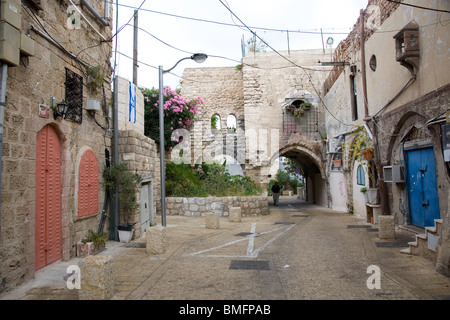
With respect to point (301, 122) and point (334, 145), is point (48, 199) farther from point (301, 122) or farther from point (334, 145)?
point (301, 122)

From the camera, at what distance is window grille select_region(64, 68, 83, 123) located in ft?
19.4

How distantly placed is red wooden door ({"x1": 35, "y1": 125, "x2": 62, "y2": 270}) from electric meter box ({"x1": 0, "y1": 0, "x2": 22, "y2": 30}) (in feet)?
5.49

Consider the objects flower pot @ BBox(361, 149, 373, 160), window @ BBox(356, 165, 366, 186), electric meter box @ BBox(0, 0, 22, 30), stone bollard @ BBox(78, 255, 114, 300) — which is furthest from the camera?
window @ BBox(356, 165, 366, 186)

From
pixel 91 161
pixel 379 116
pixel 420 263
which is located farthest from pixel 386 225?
pixel 91 161

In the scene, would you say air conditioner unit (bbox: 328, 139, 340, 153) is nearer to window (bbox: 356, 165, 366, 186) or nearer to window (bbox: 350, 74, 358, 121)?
window (bbox: 350, 74, 358, 121)

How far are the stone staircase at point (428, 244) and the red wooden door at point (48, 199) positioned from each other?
257 inches

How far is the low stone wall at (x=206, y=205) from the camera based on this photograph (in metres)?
13.2

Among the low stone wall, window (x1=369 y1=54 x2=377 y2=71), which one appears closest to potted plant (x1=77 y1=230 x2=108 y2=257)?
the low stone wall

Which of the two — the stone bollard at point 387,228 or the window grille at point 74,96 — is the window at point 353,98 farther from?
the window grille at point 74,96

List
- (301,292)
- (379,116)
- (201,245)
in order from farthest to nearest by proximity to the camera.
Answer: (379,116)
(201,245)
(301,292)

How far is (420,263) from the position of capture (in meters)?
5.52

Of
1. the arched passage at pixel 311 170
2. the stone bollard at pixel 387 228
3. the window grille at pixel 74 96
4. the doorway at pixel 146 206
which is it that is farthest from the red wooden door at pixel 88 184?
the arched passage at pixel 311 170

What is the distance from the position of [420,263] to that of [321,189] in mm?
14795
